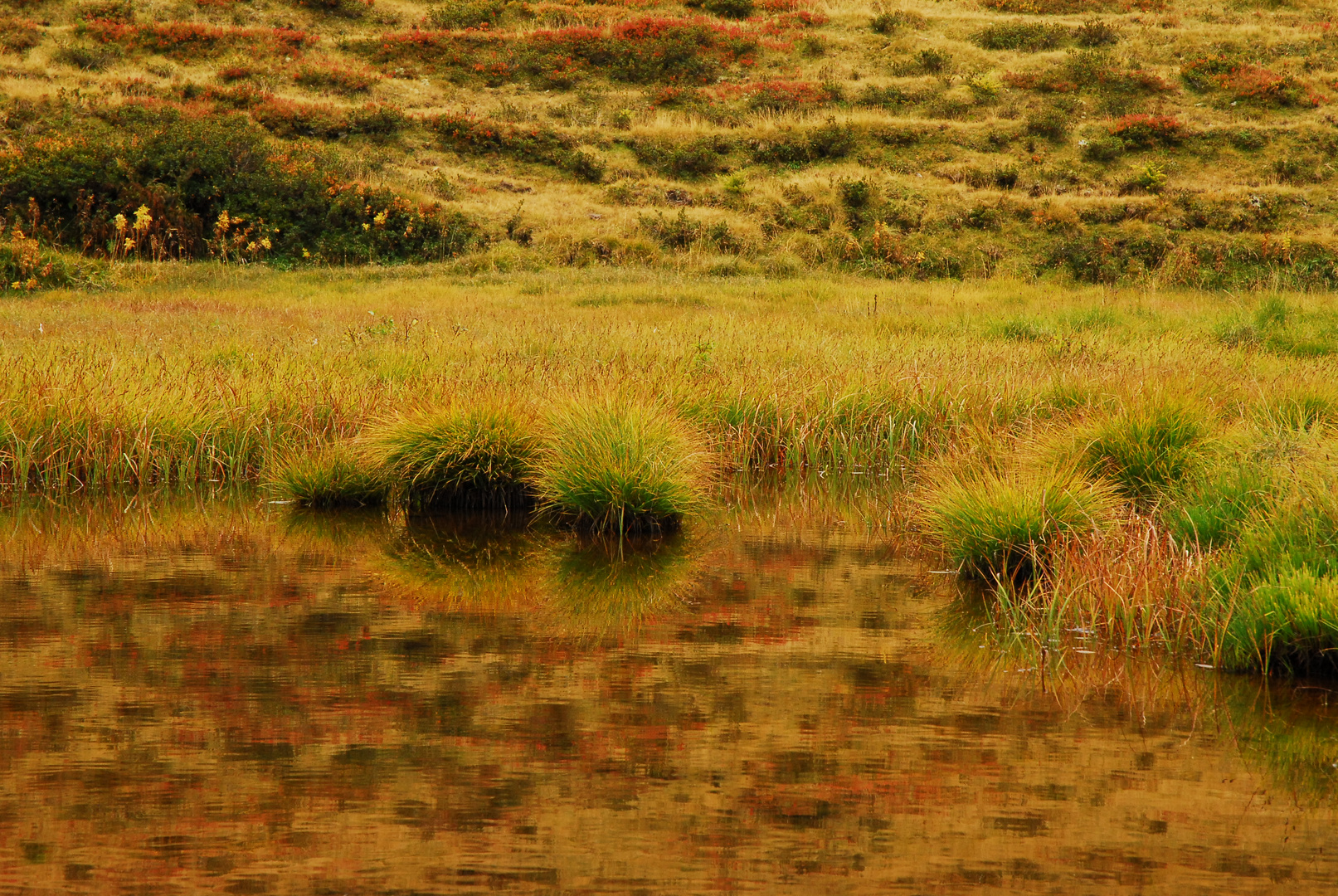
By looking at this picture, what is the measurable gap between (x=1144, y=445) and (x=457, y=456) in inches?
179

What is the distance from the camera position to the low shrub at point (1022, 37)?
41.2 m

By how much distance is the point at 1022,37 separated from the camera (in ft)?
136

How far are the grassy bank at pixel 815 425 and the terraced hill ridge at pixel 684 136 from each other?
7.90 meters

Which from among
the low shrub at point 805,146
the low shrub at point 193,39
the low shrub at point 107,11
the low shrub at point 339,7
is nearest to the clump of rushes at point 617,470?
the low shrub at point 805,146

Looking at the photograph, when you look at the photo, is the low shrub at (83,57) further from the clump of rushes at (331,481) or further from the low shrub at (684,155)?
the clump of rushes at (331,481)

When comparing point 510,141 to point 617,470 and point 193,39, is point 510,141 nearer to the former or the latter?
point 193,39

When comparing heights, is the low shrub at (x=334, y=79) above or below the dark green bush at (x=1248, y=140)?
above

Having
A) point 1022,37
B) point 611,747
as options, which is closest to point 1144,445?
point 611,747

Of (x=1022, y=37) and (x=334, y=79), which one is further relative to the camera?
(x=1022, y=37)

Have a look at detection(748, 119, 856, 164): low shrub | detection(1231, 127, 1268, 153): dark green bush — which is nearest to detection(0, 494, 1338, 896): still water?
detection(748, 119, 856, 164): low shrub

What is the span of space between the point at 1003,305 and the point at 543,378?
1092cm

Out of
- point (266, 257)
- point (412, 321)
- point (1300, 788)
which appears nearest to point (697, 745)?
point (1300, 788)

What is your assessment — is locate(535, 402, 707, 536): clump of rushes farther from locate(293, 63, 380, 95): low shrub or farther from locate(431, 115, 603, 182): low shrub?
locate(293, 63, 380, 95): low shrub

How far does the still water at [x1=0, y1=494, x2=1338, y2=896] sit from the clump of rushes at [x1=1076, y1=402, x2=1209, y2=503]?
1.96 m
